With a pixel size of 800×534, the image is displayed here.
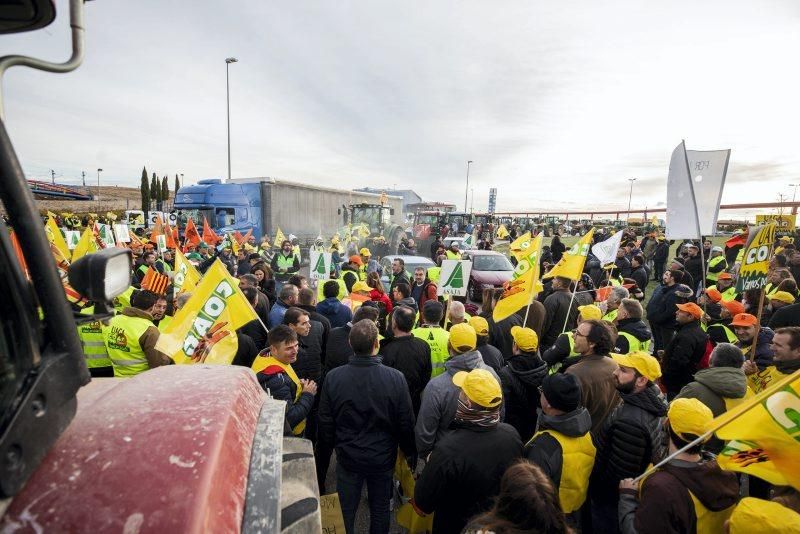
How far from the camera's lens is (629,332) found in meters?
4.80

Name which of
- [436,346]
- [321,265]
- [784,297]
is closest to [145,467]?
[436,346]

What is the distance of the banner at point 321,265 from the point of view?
8.34 meters

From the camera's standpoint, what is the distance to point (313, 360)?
4.41 meters

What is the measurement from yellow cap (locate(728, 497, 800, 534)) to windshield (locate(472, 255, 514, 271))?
10.9 m

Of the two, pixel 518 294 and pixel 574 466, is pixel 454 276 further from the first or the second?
pixel 574 466

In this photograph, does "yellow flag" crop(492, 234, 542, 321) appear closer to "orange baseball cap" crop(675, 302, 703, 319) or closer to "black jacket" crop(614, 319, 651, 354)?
"black jacket" crop(614, 319, 651, 354)

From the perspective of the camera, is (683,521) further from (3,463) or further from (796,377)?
(3,463)

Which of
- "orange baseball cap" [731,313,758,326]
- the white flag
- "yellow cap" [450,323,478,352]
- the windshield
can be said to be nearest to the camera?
"yellow cap" [450,323,478,352]

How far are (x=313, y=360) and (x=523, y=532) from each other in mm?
3181

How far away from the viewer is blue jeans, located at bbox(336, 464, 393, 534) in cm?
335

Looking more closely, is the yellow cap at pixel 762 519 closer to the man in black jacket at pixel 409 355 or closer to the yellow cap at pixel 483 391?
the yellow cap at pixel 483 391

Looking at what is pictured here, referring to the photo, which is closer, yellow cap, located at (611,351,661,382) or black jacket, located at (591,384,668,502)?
black jacket, located at (591,384,668,502)

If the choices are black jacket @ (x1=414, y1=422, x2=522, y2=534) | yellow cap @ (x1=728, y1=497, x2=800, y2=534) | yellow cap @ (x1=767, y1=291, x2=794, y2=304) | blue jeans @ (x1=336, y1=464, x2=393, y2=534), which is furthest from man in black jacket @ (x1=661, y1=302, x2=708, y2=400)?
blue jeans @ (x1=336, y1=464, x2=393, y2=534)

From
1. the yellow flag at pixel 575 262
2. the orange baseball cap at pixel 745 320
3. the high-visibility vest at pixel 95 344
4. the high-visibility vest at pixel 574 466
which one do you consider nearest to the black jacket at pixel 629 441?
the high-visibility vest at pixel 574 466
